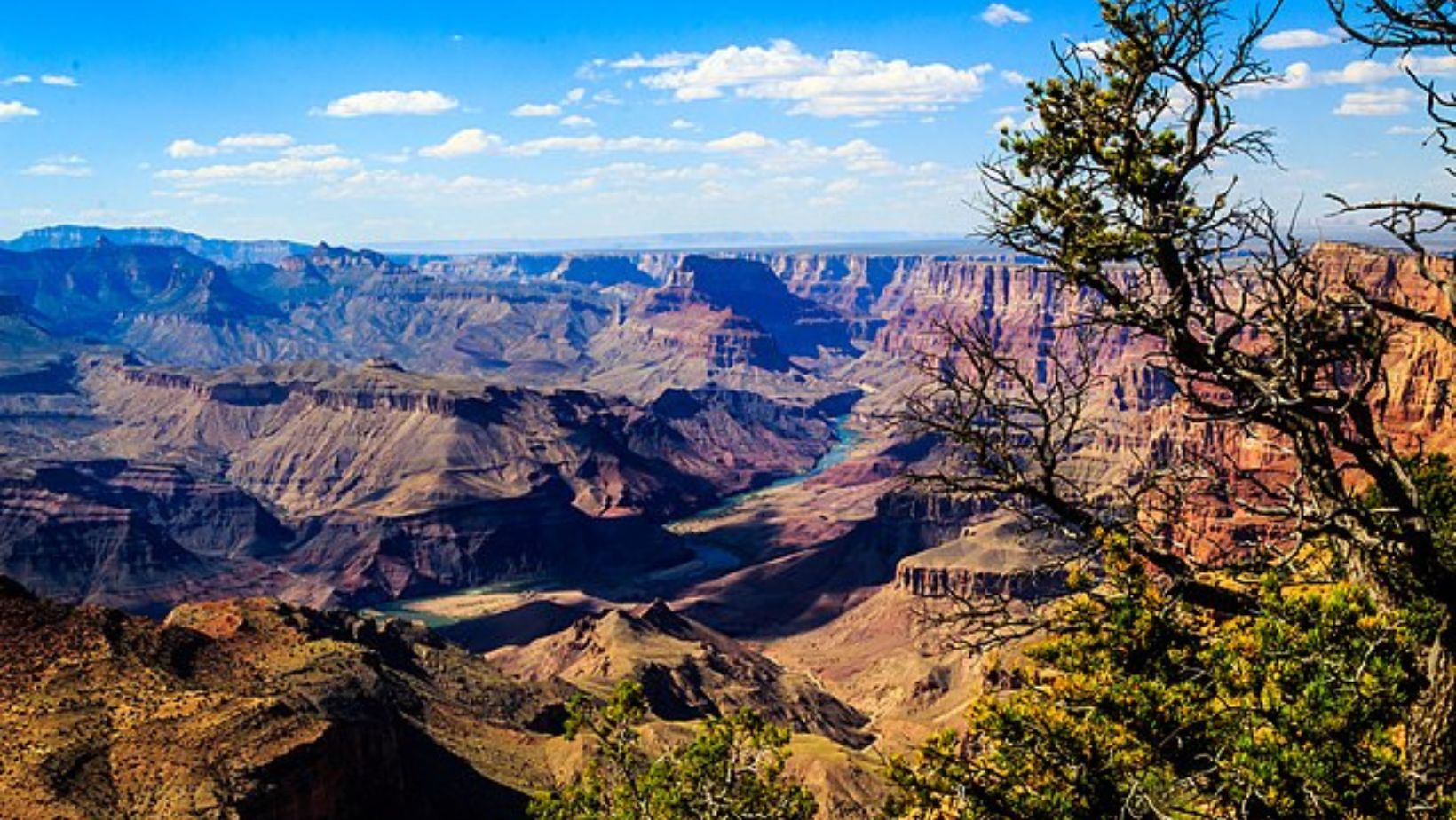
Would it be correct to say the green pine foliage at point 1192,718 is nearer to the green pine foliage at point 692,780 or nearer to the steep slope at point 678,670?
the green pine foliage at point 692,780

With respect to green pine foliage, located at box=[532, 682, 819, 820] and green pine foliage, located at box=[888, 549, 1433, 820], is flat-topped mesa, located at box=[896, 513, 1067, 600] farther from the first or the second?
green pine foliage, located at box=[888, 549, 1433, 820]

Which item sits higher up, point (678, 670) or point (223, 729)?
point (223, 729)

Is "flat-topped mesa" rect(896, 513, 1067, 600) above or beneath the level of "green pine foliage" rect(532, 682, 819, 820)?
beneath

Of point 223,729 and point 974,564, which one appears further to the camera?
point 974,564

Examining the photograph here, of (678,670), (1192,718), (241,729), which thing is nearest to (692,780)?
(1192,718)

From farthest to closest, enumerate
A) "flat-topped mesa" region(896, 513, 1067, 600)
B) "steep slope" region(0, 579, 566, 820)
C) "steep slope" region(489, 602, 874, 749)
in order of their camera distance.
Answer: "flat-topped mesa" region(896, 513, 1067, 600) → "steep slope" region(489, 602, 874, 749) → "steep slope" region(0, 579, 566, 820)

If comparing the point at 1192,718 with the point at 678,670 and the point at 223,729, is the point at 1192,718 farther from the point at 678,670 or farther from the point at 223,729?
the point at 678,670

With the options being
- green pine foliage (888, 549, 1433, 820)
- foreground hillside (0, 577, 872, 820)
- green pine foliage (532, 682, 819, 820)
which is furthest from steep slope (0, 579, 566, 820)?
green pine foliage (888, 549, 1433, 820)

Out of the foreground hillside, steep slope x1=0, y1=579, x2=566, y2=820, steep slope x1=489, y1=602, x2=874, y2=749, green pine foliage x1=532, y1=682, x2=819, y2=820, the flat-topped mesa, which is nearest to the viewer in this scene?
green pine foliage x1=532, y1=682, x2=819, y2=820

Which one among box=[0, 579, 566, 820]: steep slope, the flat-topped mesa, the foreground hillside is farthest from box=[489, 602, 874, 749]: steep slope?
box=[0, 579, 566, 820]: steep slope

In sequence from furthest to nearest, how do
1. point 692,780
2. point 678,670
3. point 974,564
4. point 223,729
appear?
point 974,564 → point 678,670 → point 223,729 → point 692,780

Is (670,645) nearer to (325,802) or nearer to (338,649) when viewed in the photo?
(338,649)

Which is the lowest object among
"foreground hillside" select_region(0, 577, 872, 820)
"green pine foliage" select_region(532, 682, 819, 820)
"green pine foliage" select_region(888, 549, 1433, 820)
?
"foreground hillside" select_region(0, 577, 872, 820)

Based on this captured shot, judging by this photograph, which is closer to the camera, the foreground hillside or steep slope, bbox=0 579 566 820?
steep slope, bbox=0 579 566 820
